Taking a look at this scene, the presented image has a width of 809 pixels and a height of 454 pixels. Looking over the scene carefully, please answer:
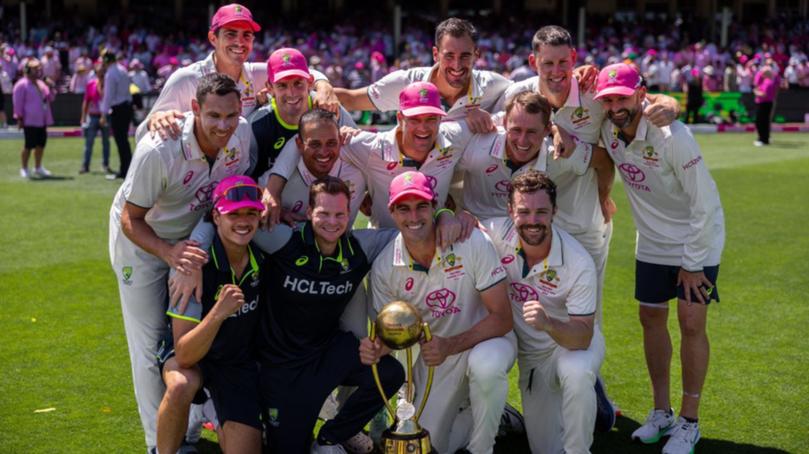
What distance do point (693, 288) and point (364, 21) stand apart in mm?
35477

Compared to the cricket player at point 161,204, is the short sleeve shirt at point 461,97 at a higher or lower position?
higher

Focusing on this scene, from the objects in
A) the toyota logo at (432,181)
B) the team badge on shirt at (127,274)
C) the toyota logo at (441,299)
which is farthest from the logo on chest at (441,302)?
the team badge on shirt at (127,274)

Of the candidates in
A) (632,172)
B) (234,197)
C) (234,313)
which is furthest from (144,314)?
(632,172)

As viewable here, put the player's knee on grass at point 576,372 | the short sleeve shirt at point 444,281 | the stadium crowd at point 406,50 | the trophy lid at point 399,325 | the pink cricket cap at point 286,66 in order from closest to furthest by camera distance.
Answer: the trophy lid at point 399,325, the player's knee on grass at point 576,372, the short sleeve shirt at point 444,281, the pink cricket cap at point 286,66, the stadium crowd at point 406,50

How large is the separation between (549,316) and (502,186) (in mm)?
1109

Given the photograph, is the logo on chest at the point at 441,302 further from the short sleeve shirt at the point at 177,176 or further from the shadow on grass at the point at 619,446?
the short sleeve shirt at the point at 177,176

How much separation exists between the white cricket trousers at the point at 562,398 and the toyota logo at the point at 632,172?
1012 mm

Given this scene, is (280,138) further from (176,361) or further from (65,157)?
(65,157)

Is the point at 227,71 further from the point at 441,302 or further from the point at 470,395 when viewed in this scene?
the point at 470,395

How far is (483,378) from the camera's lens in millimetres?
5555

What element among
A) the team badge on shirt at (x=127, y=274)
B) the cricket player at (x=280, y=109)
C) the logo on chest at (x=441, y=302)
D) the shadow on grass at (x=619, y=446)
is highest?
the cricket player at (x=280, y=109)

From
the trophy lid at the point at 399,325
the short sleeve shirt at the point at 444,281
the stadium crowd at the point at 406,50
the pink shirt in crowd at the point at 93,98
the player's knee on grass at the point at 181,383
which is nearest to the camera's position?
the trophy lid at the point at 399,325

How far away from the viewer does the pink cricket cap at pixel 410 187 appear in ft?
18.4

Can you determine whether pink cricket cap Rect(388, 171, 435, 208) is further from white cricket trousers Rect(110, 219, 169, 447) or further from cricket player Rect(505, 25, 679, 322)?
white cricket trousers Rect(110, 219, 169, 447)
